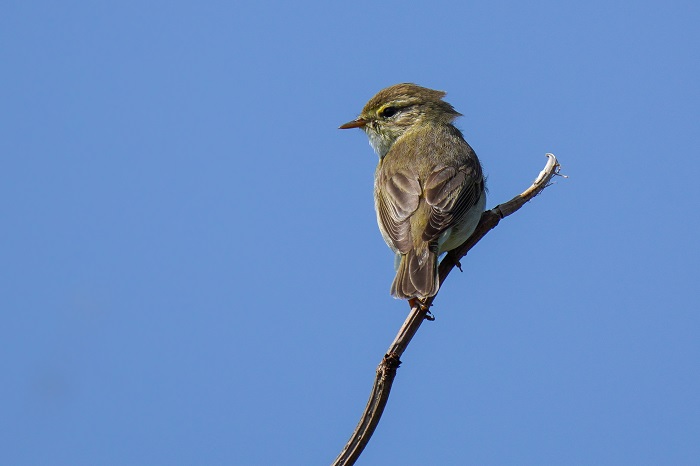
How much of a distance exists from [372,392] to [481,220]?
3.63m

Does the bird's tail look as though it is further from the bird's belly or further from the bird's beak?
the bird's beak

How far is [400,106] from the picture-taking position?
28.6 ft

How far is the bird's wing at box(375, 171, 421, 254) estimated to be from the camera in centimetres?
689

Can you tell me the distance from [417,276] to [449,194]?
1.11 metres

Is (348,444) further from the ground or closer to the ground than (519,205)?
closer to the ground

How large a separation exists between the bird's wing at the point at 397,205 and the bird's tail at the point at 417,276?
20cm

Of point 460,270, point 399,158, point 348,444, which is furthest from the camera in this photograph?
point 399,158

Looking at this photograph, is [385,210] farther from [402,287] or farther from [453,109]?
[453,109]

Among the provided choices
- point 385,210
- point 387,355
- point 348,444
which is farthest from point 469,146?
point 348,444

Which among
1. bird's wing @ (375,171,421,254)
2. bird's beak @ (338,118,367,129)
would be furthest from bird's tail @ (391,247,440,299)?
bird's beak @ (338,118,367,129)

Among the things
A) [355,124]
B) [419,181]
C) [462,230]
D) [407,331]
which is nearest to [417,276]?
[462,230]

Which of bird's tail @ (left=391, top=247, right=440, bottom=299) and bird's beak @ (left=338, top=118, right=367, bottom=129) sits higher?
bird's beak @ (left=338, top=118, right=367, bottom=129)

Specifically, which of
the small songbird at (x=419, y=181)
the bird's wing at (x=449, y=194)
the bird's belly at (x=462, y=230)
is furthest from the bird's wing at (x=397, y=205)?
the bird's belly at (x=462, y=230)

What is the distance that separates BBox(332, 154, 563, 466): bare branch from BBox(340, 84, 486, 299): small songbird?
0.10 metres
